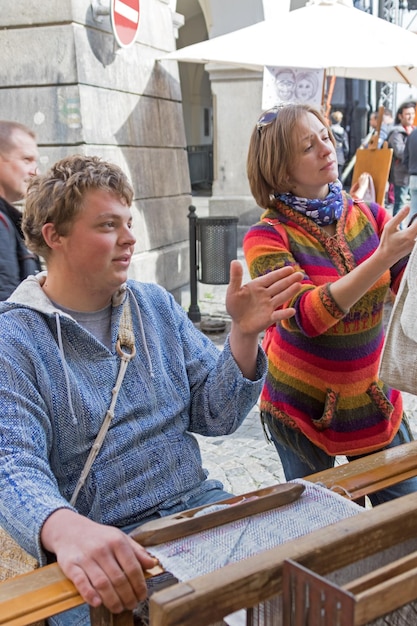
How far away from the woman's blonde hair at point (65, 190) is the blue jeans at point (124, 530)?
2.37 feet

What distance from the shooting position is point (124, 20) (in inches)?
244

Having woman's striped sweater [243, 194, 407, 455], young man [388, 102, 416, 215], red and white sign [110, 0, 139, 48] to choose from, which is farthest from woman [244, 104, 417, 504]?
young man [388, 102, 416, 215]

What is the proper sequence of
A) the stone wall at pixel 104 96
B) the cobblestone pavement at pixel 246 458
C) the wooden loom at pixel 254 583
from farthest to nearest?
the stone wall at pixel 104 96 < the cobblestone pavement at pixel 246 458 < the wooden loom at pixel 254 583

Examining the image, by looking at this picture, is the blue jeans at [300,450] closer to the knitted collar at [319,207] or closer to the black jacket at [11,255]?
the knitted collar at [319,207]

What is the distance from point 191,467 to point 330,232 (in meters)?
0.83

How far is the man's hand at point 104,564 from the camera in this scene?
1264 millimetres

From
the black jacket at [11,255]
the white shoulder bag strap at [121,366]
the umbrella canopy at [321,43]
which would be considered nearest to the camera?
the white shoulder bag strap at [121,366]

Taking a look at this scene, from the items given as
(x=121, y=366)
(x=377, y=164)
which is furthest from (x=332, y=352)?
(x=377, y=164)

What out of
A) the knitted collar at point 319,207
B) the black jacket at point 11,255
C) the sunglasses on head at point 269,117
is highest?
the sunglasses on head at point 269,117

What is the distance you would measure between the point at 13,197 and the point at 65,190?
1.78 m

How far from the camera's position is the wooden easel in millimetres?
5922

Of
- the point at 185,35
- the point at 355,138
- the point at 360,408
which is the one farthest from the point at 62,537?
the point at 185,35

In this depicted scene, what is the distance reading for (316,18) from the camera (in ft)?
22.1

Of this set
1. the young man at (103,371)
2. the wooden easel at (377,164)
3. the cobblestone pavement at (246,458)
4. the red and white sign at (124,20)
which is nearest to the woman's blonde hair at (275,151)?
the young man at (103,371)
